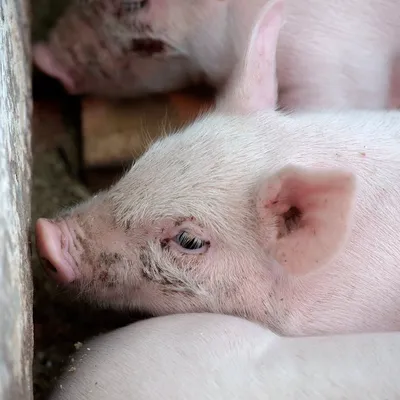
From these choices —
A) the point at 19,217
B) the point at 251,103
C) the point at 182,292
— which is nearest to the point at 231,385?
the point at 182,292

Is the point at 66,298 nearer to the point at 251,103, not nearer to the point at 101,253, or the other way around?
the point at 101,253

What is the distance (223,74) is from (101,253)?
103 centimetres

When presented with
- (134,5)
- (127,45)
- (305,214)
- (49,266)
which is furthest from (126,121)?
(305,214)

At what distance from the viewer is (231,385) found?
153 centimetres

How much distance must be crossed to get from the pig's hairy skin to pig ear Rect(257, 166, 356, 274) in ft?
0.11

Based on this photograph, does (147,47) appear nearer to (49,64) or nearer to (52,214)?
(49,64)

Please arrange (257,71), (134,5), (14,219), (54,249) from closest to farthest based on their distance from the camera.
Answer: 1. (14,219)
2. (54,249)
3. (257,71)
4. (134,5)

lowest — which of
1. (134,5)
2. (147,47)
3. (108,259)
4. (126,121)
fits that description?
(108,259)

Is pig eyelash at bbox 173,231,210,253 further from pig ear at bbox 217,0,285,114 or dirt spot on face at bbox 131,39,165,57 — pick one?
dirt spot on face at bbox 131,39,165,57

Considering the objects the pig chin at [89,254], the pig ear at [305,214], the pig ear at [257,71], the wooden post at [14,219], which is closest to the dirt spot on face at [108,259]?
the pig chin at [89,254]

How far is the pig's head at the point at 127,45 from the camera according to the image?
2621mm

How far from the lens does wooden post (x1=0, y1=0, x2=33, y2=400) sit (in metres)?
1.20

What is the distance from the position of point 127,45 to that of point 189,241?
1.09m

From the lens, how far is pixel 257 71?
6.99 feet
